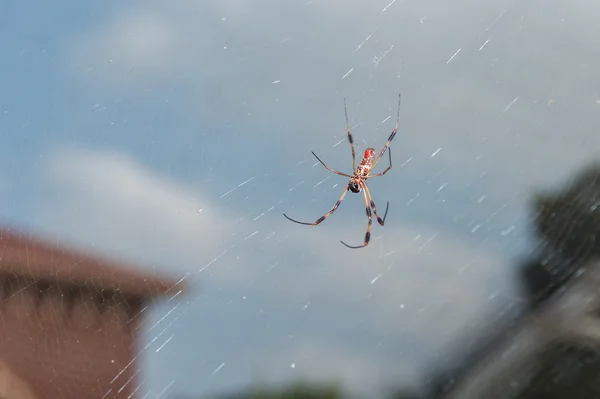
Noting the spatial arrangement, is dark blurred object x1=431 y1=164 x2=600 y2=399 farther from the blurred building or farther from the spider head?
the blurred building

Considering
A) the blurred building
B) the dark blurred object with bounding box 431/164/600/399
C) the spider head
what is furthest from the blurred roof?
the dark blurred object with bounding box 431/164/600/399

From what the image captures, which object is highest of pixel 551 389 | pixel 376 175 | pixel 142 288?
pixel 376 175

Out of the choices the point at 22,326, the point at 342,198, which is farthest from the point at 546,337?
the point at 22,326

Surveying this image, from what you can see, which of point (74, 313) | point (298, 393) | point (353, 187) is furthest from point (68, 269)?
point (298, 393)

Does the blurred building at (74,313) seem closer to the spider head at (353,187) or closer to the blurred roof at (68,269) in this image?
the blurred roof at (68,269)

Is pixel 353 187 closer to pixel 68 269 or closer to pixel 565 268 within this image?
pixel 68 269

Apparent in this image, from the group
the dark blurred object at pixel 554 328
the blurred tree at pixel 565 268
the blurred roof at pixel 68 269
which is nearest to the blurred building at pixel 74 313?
the blurred roof at pixel 68 269

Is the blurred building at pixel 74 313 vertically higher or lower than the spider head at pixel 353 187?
lower

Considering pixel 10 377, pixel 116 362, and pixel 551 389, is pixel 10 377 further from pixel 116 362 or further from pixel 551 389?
pixel 551 389
